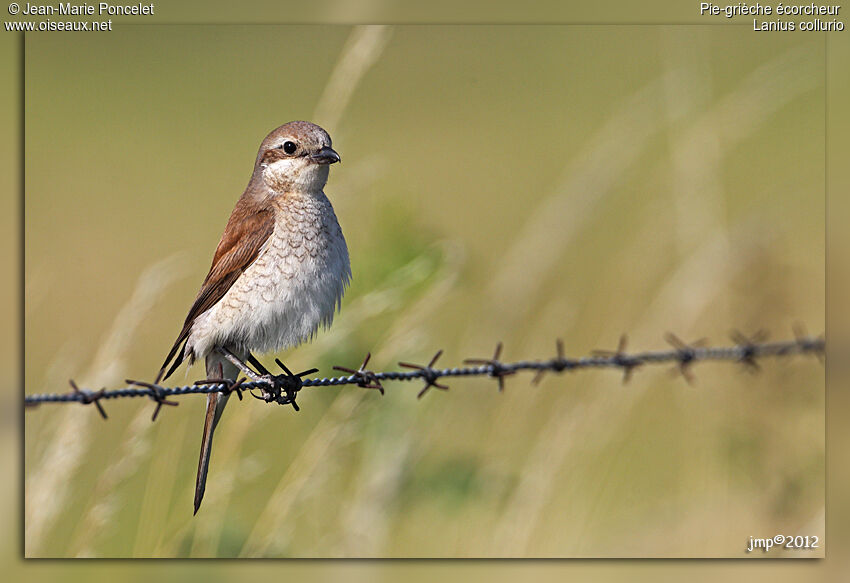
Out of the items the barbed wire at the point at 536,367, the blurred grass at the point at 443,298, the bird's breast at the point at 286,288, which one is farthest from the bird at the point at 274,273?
the blurred grass at the point at 443,298

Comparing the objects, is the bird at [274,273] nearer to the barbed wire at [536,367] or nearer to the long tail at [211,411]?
the long tail at [211,411]

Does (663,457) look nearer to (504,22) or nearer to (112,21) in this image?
(504,22)

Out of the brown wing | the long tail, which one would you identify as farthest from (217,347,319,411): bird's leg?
the brown wing

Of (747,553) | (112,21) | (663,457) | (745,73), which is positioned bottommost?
(747,553)

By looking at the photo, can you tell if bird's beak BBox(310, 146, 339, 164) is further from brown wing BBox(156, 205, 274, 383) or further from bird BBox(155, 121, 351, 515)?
brown wing BBox(156, 205, 274, 383)

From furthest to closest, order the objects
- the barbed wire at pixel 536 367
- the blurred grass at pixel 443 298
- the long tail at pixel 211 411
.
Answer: the blurred grass at pixel 443 298
the long tail at pixel 211 411
the barbed wire at pixel 536 367

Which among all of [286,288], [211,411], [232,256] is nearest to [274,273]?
[286,288]

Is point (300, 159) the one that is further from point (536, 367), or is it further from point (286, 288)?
point (536, 367)

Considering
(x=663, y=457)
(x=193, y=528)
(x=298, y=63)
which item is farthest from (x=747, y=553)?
(x=298, y=63)
